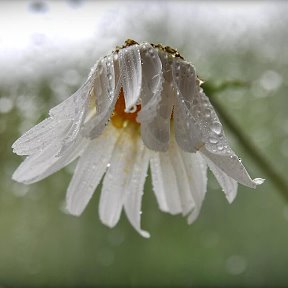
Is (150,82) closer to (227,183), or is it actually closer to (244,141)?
(227,183)

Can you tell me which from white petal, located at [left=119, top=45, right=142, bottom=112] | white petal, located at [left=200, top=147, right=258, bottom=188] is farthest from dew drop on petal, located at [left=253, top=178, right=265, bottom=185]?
white petal, located at [left=119, top=45, right=142, bottom=112]

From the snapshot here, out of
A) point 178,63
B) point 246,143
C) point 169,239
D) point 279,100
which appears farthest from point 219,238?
point 178,63

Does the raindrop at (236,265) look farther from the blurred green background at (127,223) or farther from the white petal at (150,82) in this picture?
the white petal at (150,82)

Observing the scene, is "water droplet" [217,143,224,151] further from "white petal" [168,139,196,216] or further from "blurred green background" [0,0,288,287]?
"blurred green background" [0,0,288,287]

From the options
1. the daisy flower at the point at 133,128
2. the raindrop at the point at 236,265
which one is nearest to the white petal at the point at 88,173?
the daisy flower at the point at 133,128

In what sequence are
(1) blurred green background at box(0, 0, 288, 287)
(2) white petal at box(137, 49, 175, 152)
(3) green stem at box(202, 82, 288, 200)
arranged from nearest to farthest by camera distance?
(2) white petal at box(137, 49, 175, 152) → (3) green stem at box(202, 82, 288, 200) → (1) blurred green background at box(0, 0, 288, 287)

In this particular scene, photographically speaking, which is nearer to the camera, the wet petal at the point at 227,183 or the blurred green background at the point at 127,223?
the wet petal at the point at 227,183

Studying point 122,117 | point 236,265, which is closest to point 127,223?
point 236,265
